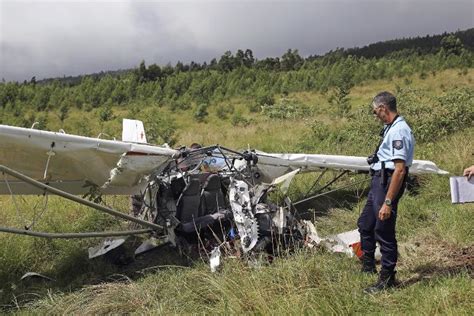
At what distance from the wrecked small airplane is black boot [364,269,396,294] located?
1.05 m

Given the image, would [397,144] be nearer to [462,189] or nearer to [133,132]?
[462,189]

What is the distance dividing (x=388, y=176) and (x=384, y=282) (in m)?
0.87

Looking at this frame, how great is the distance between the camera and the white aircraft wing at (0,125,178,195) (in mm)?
4531

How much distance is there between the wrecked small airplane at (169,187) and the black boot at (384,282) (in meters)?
1.05

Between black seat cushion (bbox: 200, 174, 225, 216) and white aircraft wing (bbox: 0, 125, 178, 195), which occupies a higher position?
white aircraft wing (bbox: 0, 125, 178, 195)

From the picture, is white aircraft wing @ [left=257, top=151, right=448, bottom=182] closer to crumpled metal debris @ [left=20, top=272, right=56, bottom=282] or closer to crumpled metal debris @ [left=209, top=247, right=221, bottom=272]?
crumpled metal debris @ [left=209, top=247, right=221, bottom=272]

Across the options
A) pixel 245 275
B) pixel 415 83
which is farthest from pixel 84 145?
pixel 415 83

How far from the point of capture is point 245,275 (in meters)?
3.85

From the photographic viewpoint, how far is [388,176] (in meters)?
4.06

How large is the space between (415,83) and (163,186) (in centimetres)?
2495

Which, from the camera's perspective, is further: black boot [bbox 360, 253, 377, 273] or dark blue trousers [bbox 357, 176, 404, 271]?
black boot [bbox 360, 253, 377, 273]

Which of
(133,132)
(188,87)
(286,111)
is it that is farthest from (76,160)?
(188,87)

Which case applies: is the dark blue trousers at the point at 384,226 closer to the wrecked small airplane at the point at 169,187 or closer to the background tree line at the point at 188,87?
the wrecked small airplane at the point at 169,187

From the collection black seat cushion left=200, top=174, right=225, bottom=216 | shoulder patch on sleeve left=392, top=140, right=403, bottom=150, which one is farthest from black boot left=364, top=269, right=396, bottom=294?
black seat cushion left=200, top=174, right=225, bottom=216
